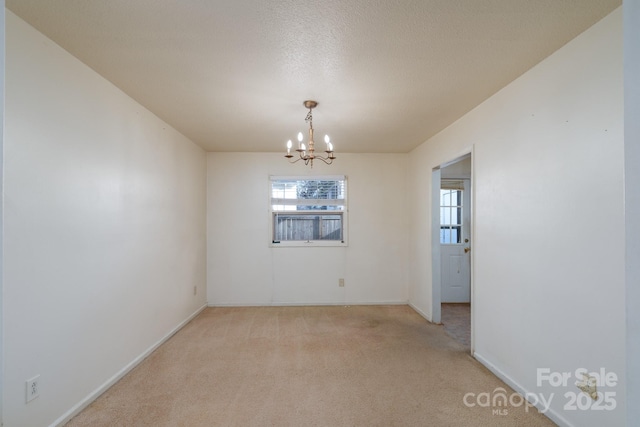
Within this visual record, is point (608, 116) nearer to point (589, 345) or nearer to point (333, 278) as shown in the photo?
point (589, 345)

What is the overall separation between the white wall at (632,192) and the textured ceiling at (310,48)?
120 centimetres

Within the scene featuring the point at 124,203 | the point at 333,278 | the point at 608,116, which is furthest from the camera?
the point at 333,278

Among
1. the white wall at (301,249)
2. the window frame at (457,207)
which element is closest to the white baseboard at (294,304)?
the white wall at (301,249)

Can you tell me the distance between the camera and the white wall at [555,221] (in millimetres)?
1807

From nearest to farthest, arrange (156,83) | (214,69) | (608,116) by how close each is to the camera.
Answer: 1. (608,116)
2. (214,69)
3. (156,83)

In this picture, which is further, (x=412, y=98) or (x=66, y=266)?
(x=412, y=98)

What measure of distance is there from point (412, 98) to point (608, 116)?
1458 millimetres

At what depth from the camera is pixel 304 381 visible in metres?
2.73

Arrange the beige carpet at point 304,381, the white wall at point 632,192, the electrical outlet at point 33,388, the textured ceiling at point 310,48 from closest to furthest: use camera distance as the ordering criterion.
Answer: the white wall at point 632,192, the textured ceiling at point 310,48, the electrical outlet at point 33,388, the beige carpet at point 304,381

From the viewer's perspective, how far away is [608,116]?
183 cm

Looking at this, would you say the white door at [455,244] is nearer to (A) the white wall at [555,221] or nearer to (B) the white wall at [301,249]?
(B) the white wall at [301,249]

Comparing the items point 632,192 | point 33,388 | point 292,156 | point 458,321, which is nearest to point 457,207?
point 458,321

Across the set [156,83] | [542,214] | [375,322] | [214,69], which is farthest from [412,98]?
[375,322]

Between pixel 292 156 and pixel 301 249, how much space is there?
2.79 meters
